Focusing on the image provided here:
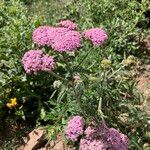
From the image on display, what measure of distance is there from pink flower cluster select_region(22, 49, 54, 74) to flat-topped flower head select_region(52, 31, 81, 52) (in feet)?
0.40

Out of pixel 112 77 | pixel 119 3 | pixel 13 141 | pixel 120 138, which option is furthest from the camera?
pixel 119 3

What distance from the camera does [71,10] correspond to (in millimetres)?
6656

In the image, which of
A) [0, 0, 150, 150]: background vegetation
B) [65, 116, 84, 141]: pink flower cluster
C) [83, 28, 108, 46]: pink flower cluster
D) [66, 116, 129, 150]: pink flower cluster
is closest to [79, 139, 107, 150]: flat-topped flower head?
[66, 116, 129, 150]: pink flower cluster

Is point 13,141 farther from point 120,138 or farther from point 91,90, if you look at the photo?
point 120,138

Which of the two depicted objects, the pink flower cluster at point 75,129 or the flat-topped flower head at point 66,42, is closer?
the flat-topped flower head at point 66,42

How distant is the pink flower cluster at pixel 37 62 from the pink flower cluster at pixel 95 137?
1.85ft

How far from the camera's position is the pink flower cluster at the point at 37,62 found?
3.65 metres

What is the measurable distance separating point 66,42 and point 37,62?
0.95 ft

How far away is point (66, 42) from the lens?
12.2 feet

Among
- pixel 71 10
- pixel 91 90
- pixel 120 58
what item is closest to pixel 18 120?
pixel 91 90

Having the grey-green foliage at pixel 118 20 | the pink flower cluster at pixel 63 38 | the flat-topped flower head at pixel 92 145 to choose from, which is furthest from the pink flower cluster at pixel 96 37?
Result: the grey-green foliage at pixel 118 20

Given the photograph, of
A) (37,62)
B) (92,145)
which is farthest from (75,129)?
(37,62)

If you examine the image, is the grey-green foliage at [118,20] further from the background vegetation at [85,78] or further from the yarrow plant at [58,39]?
the yarrow plant at [58,39]

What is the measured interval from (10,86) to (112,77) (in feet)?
4.02
